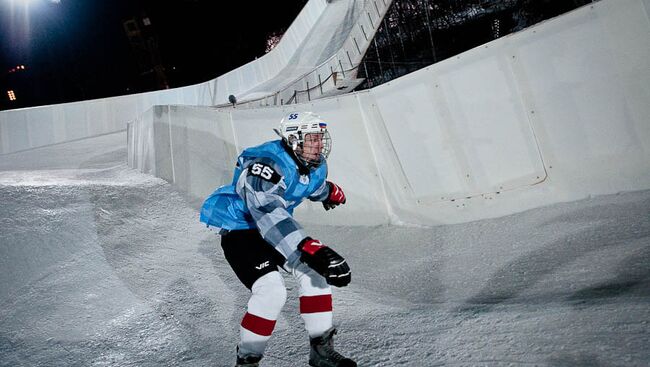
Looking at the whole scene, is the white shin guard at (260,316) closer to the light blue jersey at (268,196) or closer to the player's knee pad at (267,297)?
Answer: the player's knee pad at (267,297)

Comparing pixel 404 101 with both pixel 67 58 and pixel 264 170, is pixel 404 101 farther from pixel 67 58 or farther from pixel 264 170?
pixel 67 58

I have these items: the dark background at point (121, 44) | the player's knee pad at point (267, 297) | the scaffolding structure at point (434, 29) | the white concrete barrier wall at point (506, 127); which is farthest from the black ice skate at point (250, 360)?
the dark background at point (121, 44)

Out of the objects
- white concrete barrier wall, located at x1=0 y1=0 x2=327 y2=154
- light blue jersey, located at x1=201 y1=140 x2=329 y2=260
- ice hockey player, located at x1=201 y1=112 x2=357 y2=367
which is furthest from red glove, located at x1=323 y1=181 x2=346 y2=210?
white concrete barrier wall, located at x1=0 y1=0 x2=327 y2=154

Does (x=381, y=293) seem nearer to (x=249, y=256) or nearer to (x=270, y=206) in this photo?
(x=249, y=256)

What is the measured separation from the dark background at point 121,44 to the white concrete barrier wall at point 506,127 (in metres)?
46.8

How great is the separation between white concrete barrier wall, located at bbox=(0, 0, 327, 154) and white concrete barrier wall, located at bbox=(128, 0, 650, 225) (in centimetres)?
1504

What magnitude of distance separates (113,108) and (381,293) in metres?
19.4

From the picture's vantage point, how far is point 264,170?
2.46 metres

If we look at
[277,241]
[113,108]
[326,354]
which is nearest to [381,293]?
[326,354]

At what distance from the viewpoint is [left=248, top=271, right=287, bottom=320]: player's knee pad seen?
7.94 ft

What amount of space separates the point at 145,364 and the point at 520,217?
367 cm

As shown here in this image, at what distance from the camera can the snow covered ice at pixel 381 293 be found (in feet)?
8.28

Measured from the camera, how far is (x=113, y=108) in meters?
19.7

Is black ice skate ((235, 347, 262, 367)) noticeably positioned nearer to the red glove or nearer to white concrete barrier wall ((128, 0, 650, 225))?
the red glove
